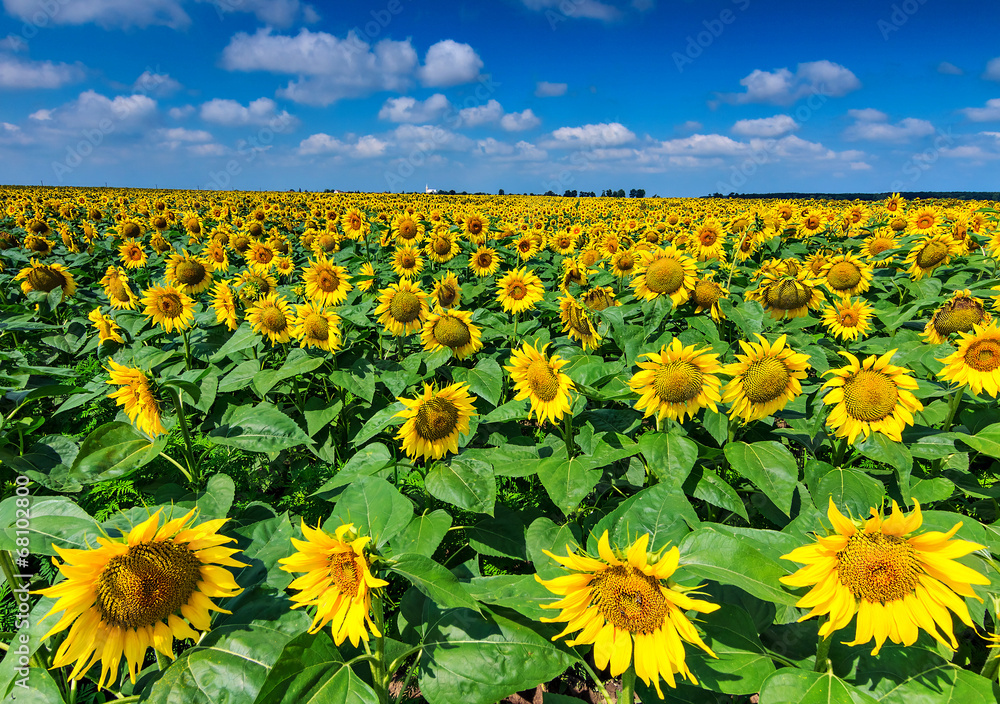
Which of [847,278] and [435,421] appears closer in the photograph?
[435,421]

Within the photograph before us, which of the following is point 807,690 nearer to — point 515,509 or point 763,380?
point 763,380

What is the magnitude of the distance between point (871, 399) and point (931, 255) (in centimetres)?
509

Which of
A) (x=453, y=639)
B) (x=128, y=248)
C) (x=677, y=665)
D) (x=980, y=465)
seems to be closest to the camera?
(x=677, y=665)

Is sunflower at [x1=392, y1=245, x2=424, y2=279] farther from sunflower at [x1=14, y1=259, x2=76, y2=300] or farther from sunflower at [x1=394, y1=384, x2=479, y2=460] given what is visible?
sunflower at [x1=394, y1=384, x2=479, y2=460]

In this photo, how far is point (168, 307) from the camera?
4445mm

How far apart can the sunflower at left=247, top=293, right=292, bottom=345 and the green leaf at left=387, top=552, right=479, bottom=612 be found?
3091mm

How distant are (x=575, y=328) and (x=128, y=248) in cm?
820

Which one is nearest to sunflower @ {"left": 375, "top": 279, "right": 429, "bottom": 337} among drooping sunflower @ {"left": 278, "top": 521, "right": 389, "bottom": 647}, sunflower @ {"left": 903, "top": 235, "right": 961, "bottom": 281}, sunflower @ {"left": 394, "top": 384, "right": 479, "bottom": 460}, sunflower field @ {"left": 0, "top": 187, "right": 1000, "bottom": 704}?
sunflower field @ {"left": 0, "top": 187, "right": 1000, "bottom": 704}

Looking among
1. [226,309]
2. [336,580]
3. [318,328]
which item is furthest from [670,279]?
[226,309]

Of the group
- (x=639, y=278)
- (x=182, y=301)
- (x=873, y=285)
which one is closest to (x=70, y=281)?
(x=182, y=301)

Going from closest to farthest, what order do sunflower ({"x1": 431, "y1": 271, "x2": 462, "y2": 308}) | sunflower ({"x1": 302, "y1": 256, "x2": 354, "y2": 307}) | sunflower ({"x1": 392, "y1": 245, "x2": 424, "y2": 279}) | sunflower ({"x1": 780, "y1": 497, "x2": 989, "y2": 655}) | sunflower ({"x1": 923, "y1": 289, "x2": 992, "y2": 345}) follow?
1. sunflower ({"x1": 780, "y1": 497, "x2": 989, "y2": 655})
2. sunflower ({"x1": 923, "y1": 289, "x2": 992, "y2": 345})
3. sunflower ({"x1": 431, "y1": 271, "x2": 462, "y2": 308})
4. sunflower ({"x1": 302, "y1": 256, "x2": 354, "y2": 307})
5. sunflower ({"x1": 392, "y1": 245, "x2": 424, "y2": 279})

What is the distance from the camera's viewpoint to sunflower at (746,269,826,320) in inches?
174

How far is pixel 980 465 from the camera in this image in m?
3.45

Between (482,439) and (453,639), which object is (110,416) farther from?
(453,639)
